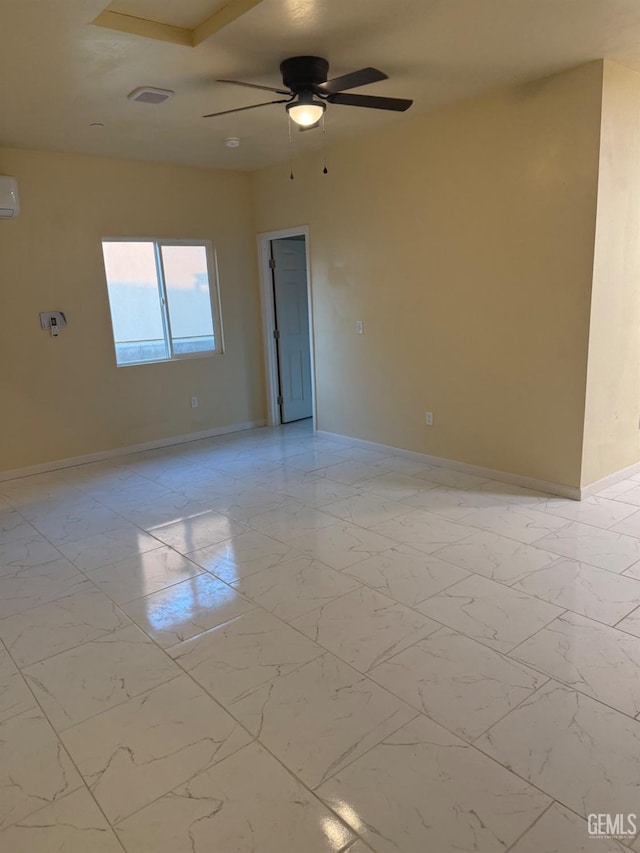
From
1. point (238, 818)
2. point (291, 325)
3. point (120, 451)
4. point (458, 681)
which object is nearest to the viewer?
point (238, 818)

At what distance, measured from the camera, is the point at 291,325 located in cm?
655

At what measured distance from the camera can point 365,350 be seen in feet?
17.2

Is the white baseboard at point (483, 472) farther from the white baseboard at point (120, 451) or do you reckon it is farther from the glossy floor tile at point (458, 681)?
the glossy floor tile at point (458, 681)

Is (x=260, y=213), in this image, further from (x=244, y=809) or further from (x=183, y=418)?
(x=244, y=809)

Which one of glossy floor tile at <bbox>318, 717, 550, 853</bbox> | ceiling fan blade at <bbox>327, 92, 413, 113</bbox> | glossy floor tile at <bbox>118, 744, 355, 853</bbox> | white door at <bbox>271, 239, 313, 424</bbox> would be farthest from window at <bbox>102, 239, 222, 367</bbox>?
glossy floor tile at <bbox>318, 717, 550, 853</bbox>

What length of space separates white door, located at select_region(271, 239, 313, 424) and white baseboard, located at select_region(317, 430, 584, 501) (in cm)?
123

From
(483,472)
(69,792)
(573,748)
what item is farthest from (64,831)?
(483,472)

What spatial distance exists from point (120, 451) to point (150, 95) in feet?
10.5

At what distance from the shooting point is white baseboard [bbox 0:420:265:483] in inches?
196

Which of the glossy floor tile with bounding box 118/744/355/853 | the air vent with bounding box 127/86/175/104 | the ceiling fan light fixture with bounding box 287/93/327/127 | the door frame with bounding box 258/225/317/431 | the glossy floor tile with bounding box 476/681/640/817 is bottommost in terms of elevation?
the glossy floor tile with bounding box 118/744/355/853

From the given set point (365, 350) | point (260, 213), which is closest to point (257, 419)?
point (365, 350)

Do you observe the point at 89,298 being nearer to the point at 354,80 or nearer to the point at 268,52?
the point at 268,52

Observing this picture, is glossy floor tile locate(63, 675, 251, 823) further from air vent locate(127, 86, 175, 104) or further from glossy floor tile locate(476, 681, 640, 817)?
air vent locate(127, 86, 175, 104)

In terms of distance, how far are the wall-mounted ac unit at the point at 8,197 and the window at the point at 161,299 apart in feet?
2.72
